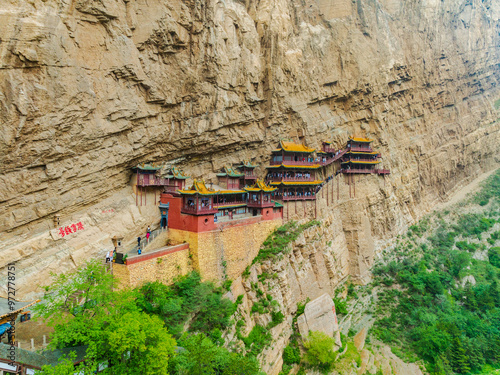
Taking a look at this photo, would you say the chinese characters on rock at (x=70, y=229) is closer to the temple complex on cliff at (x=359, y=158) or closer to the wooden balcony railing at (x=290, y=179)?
the wooden balcony railing at (x=290, y=179)

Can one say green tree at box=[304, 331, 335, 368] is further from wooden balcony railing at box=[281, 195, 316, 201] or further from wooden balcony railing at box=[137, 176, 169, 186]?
wooden balcony railing at box=[137, 176, 169, 186]

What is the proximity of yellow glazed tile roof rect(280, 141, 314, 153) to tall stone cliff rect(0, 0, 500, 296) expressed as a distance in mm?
892

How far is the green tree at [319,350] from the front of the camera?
19281 mm

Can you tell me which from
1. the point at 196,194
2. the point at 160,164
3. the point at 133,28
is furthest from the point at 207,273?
the point at 133,28

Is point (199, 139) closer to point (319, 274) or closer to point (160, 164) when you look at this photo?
point (160, 164)

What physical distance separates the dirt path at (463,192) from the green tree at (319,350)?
25.9 metres

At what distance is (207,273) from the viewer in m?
18.8

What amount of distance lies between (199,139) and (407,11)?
1121 inches

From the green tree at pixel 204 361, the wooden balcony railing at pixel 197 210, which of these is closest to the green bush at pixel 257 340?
the green tree at pixel 204 361

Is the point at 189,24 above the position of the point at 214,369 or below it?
above

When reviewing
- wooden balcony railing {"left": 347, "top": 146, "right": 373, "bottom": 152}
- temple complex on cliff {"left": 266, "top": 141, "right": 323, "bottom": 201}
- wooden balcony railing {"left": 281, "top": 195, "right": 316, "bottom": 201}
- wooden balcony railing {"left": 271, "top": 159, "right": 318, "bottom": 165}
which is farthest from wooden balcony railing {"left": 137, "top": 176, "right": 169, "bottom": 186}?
wooden balcony railing {"left": 347, "top": 146, "right": 373, "bottom": 152}

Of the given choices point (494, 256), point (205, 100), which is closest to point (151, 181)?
point (205, 100)

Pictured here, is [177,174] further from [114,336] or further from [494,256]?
[494,256]

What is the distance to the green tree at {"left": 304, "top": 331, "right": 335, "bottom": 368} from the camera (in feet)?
63.3
